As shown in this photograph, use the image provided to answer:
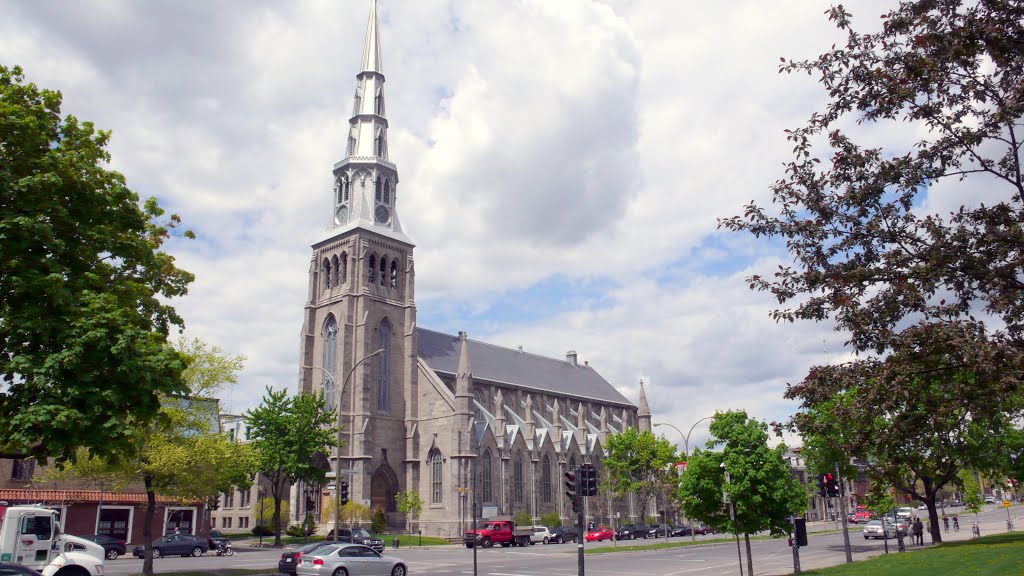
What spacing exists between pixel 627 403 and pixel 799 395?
291ft

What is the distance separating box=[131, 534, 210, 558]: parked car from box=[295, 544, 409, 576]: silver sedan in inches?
887

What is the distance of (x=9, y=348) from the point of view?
15258 mm

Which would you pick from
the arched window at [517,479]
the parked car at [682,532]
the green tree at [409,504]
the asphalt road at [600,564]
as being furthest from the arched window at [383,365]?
the parked car at [682,532]

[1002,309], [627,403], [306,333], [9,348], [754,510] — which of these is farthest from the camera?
[627,403]

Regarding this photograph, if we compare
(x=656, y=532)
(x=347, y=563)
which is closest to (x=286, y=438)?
(x=347, y=563)

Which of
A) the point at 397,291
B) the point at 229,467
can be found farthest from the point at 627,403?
the point at 229,467

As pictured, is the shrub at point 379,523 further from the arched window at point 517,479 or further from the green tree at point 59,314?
the green tree at point 59,314

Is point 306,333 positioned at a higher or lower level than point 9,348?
higher

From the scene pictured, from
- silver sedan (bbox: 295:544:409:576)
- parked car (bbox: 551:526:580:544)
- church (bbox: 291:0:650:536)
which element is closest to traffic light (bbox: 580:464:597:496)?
silver sedan (bbox: 295:544:409:576)

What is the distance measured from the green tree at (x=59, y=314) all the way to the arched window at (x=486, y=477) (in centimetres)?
5128

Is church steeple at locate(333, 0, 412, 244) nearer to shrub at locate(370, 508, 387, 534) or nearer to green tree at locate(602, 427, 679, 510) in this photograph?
shrub at locate(370, 508, 387, 534)

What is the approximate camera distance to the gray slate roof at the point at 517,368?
74.6 metres

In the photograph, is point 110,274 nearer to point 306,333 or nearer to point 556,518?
point 306,333

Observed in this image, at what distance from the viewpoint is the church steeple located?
227ft
